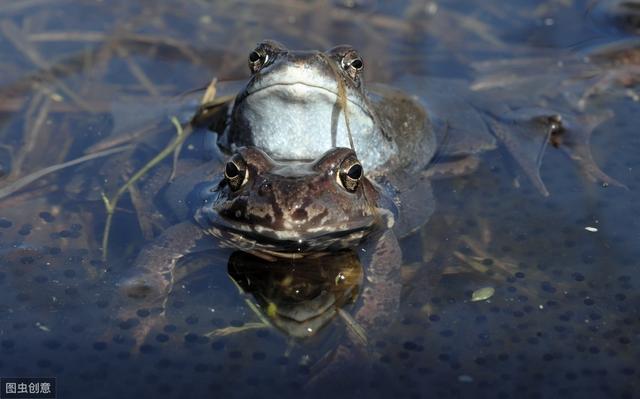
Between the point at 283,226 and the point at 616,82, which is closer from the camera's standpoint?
the point at 283,226

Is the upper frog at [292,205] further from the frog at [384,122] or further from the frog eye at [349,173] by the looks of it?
the frog at [384,122]

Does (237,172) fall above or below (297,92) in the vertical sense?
below

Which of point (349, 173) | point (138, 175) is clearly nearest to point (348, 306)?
point (349, 173)

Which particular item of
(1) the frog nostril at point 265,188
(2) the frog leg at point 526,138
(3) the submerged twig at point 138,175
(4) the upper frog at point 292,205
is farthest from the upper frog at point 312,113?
(1) the frog nostril at point 265,188

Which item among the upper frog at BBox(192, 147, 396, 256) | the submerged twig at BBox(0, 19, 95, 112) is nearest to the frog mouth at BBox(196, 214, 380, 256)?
the upper frog at BBox(192, 147, 396, 256)

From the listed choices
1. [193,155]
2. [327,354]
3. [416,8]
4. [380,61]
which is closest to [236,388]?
[327,354]

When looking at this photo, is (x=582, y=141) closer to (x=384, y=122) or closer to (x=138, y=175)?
(x=384, y=122)
